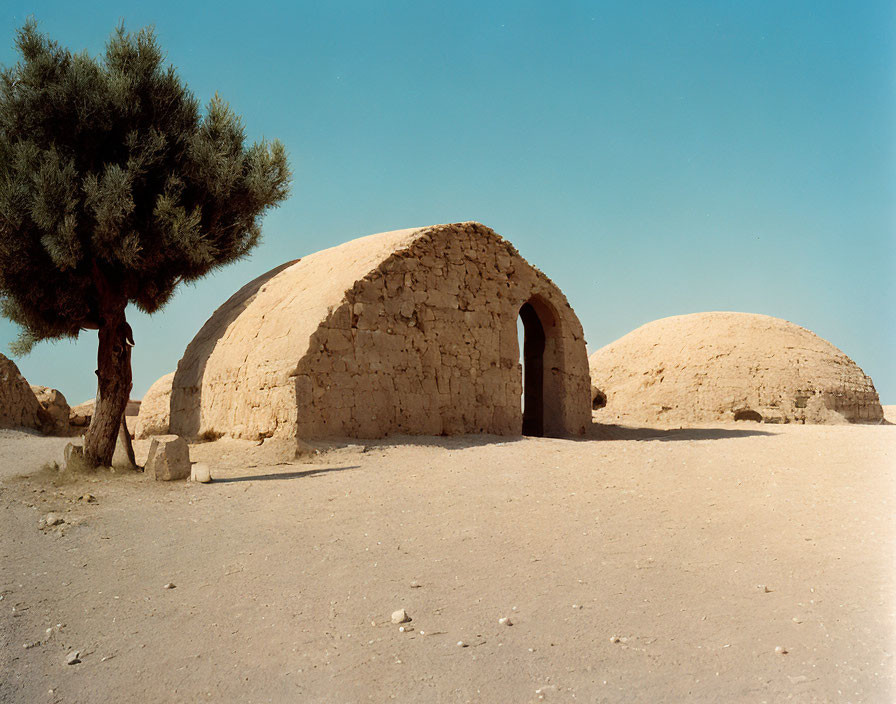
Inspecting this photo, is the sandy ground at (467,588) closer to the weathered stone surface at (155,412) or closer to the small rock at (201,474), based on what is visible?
the small rock at (201,474)

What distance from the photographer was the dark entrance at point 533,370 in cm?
1534

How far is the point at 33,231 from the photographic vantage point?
30.8 ft

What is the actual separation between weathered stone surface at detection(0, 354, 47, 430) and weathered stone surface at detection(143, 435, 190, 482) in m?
11.1

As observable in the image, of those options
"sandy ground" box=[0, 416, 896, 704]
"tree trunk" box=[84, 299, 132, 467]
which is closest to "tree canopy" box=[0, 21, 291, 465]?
"tree trunk" box=[84, 299, 132, 467]

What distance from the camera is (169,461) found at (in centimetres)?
827

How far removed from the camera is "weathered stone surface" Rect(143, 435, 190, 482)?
827 cm

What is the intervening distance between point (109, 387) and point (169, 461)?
7.87ft

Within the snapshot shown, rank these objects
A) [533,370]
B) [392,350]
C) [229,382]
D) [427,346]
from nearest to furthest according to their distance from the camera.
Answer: [392,350]
[427,346]
[229,382]
[533,370]

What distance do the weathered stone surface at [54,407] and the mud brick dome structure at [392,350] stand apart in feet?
19.5

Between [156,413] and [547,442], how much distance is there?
10.5m

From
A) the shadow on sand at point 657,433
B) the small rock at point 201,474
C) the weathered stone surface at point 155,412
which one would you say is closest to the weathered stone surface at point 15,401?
the weathered stone surface at point 155,412

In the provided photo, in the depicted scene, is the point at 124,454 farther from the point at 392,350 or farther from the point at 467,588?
the point at 467,588

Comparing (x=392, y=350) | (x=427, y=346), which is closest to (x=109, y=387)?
(x=392, y=350)

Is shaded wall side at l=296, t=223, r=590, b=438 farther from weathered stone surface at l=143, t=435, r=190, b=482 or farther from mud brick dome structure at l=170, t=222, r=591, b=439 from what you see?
weathered stone surface at l=143, t=435, r=190, b=482
